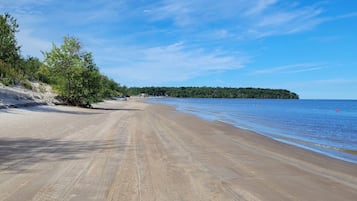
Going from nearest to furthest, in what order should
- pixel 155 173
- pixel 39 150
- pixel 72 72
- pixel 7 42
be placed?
pixel 155 173 < pixel 39 150 < pixel 7 42 < pixel 72 72

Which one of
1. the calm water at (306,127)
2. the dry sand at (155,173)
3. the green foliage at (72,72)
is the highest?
the green foliage at (72,72)

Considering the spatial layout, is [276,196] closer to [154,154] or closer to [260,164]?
[260,164]

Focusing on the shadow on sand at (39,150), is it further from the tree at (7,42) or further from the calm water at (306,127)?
the tree at (7,42)

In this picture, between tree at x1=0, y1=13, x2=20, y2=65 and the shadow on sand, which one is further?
tree at x1=0, y1=13, x2=20, y2=65

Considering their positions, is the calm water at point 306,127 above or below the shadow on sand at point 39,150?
below

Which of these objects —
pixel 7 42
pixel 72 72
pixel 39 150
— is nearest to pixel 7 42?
pixel 7 42

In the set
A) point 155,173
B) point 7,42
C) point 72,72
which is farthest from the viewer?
point 72,72

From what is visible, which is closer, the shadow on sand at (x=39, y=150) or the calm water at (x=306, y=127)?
the shadow on sand at (x=39, y=150)

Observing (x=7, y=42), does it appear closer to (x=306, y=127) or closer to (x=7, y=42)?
(x=7, y=42)

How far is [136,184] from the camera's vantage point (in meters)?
6.43

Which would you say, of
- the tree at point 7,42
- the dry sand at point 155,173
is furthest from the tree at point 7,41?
the dry sand at point 155,173

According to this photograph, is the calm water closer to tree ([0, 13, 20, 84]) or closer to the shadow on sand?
the shadow on sand

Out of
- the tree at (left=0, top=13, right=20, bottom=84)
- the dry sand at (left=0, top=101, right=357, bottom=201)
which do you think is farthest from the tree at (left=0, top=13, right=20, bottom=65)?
the dry sand at (left=0, top=101, right=357, bottom=201)

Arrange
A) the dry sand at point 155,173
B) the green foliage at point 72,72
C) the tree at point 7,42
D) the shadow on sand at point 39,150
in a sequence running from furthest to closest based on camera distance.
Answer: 1. the green foliage at point 72,72
2. the tree at point 7,42
3. the shadow on sand at point 39,150
4. the dry sand at point 155,173
